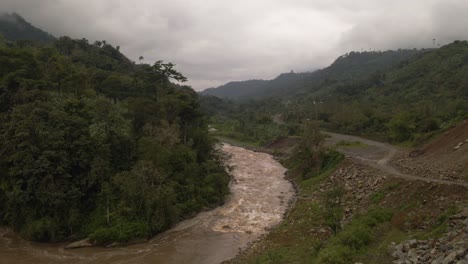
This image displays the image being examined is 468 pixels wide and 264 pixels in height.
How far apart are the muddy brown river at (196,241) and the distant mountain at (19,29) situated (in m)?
114

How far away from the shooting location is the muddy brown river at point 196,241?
2636 centimetres

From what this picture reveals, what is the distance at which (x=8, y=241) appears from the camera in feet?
96.2

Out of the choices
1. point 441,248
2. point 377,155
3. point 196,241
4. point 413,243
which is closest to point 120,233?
point 196,241

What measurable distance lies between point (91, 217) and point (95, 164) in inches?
167

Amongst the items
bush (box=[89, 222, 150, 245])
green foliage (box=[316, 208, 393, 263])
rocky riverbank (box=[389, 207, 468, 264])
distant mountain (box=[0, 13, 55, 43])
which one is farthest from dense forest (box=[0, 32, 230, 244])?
distant mountain (box=[0, 13, 55, 43])

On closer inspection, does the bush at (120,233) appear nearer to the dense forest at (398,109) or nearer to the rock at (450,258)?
the rock at (450,258)

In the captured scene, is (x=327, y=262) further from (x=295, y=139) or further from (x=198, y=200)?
(x=295, y=139)

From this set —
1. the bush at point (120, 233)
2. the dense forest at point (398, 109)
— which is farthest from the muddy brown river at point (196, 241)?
the dense forest at point (398, 109)

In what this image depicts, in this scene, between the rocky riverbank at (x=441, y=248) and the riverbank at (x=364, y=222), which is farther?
the riverbank at (x=364, y=222)

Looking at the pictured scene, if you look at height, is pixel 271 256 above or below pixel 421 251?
below

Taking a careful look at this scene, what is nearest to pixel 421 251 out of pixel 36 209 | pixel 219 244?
pixel 219 244

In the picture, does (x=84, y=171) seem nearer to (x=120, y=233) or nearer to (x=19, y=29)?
(x=120, y=233)

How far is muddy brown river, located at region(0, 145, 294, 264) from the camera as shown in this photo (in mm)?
26359

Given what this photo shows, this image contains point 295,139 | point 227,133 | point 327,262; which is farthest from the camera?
point 227,133
